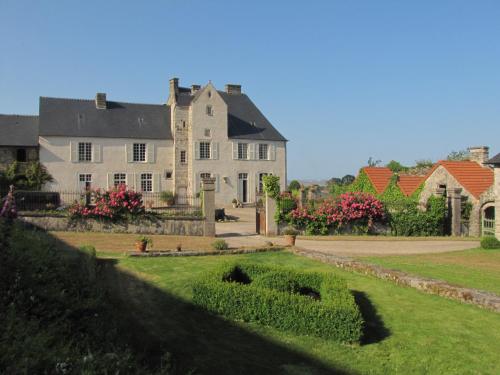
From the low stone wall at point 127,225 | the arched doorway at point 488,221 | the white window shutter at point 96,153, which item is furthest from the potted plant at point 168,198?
the arched doorway at point 488,221

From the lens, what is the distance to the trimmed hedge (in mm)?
8422

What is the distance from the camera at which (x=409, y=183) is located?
1251 inches

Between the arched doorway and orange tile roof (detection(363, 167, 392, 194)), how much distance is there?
21.5ft

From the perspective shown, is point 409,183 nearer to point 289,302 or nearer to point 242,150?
point 242,150

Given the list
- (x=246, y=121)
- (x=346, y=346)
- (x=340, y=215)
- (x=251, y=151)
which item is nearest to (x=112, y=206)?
(x=340, y=215)

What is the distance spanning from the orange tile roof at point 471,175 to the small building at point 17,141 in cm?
3255

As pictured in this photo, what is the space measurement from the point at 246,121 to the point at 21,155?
2154 cm

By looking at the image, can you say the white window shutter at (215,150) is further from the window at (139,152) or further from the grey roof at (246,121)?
the window at (139,152)

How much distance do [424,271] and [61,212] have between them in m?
15.7

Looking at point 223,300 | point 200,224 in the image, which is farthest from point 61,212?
point 223,300

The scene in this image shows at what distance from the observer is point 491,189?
26797mm

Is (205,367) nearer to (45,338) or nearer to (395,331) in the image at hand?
(45,338)

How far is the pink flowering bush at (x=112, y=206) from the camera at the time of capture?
2114cm

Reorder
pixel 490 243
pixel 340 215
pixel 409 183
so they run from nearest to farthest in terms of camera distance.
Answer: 1. pixel 490 243
2. pixel 340 215
3. pixel 409 183
